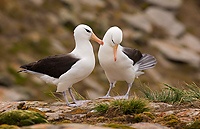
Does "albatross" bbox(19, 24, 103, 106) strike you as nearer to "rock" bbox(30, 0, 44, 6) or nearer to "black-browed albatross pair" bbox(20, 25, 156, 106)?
"black-browed albatross pair" bbox(20, 25, 156, 106)

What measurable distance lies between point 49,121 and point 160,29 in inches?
1019

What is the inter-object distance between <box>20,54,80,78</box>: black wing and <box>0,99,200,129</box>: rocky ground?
0.77 metres

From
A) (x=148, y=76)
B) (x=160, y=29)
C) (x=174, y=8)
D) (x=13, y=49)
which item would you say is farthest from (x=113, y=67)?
(x=174, y=8)

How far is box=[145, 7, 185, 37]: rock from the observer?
31.8 metres

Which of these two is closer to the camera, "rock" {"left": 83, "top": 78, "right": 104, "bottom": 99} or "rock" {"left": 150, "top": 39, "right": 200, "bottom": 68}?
"rock" {"left": 83, "top": 78, "right": 104, "bottom": 99}

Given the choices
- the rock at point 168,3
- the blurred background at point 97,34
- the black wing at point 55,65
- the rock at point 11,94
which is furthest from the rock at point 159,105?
the rock at point 168,3

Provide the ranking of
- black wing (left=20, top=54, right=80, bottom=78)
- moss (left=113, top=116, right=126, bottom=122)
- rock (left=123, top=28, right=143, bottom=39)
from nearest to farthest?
moss (left=113, top=116, right=126, bottom=122) → black wing (left=20, top=54, right=80, bottom=78) → rock (left=123, top=28, right=143, bottom=39)

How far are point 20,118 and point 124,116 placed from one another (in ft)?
6.18

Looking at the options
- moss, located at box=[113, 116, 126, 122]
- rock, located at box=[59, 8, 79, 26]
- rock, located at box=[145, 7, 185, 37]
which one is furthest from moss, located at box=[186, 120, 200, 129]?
rock, located at box=[145, 7, 185, 37]

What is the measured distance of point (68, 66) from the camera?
8375 mm

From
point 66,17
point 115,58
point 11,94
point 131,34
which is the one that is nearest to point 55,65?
point 115,58

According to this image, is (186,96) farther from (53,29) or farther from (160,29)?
(160,29)

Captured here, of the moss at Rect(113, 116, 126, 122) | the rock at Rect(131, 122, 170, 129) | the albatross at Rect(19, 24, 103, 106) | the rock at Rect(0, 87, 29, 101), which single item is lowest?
the rock at Rect(131, 122, 170, 129)

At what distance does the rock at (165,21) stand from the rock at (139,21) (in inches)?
57.8
